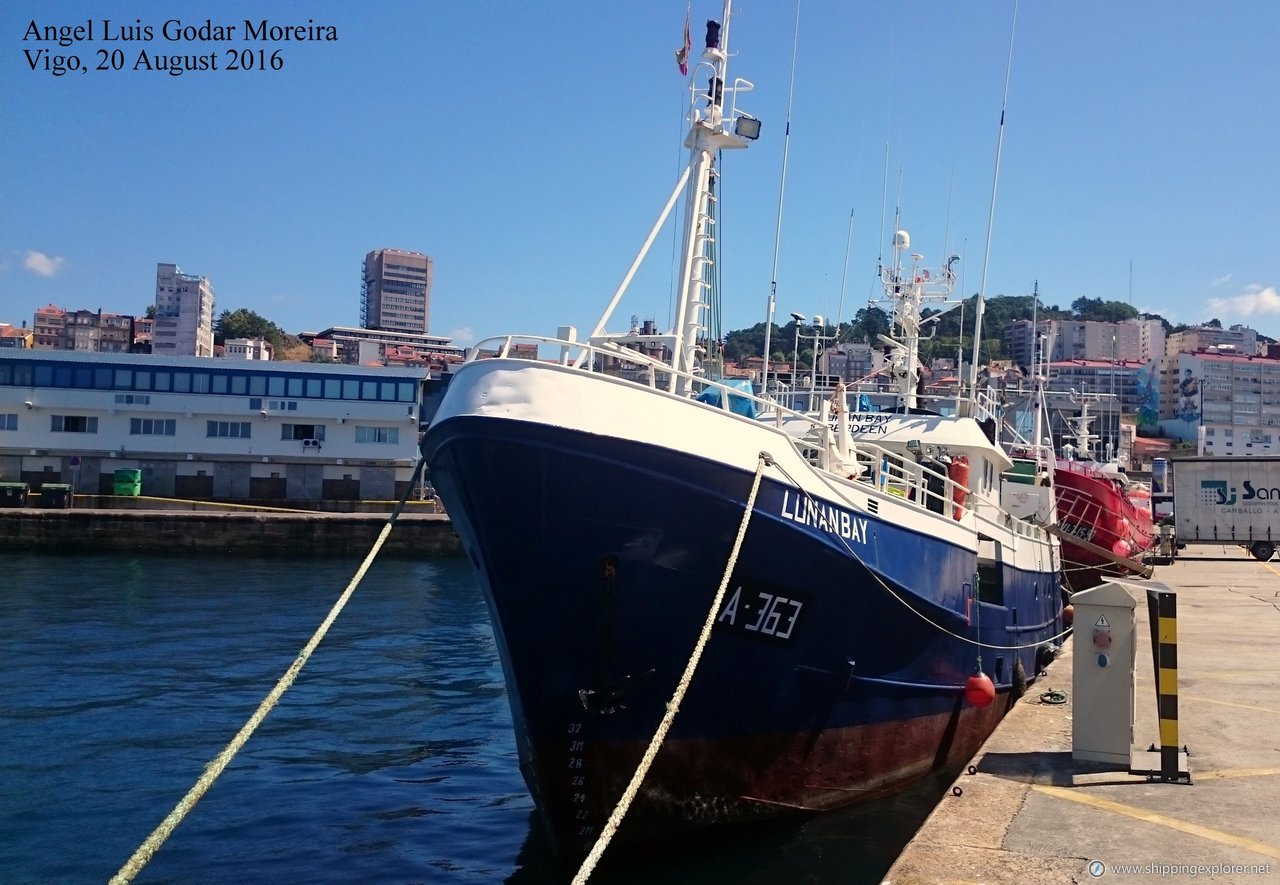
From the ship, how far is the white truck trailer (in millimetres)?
32429

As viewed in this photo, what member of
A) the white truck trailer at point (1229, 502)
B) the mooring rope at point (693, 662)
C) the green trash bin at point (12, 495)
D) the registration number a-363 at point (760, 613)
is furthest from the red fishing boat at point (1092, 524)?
the green trash bin at point (12, 495)

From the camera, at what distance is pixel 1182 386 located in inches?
5172

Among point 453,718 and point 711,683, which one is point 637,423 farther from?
point 453,718

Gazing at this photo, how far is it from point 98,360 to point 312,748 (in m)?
39.1

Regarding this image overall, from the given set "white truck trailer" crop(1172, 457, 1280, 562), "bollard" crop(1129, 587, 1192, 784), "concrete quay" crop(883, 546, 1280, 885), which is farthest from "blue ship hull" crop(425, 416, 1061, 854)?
"white truck trailer" crop(1172, 457, 1280, 562)

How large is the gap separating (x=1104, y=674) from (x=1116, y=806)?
4.20 feet

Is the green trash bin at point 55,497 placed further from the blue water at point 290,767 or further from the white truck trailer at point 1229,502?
the white truck trailer at point 1229,502

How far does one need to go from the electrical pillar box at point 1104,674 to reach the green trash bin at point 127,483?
42367mm

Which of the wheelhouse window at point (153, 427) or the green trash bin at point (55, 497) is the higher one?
the wheelhouse window at point (153, 427)

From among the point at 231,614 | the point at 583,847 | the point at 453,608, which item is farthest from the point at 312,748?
the point at 453,608

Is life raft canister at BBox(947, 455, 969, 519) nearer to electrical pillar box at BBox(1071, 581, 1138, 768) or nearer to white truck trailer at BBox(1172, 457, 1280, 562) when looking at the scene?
electrical pillar box at BBox(1071, 581, 1138, 768)

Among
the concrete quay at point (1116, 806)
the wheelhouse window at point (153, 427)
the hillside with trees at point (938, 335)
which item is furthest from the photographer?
the hillside with trees at point (938, 335)

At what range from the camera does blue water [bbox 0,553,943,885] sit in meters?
9.41

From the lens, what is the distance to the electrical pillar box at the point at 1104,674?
923cm
